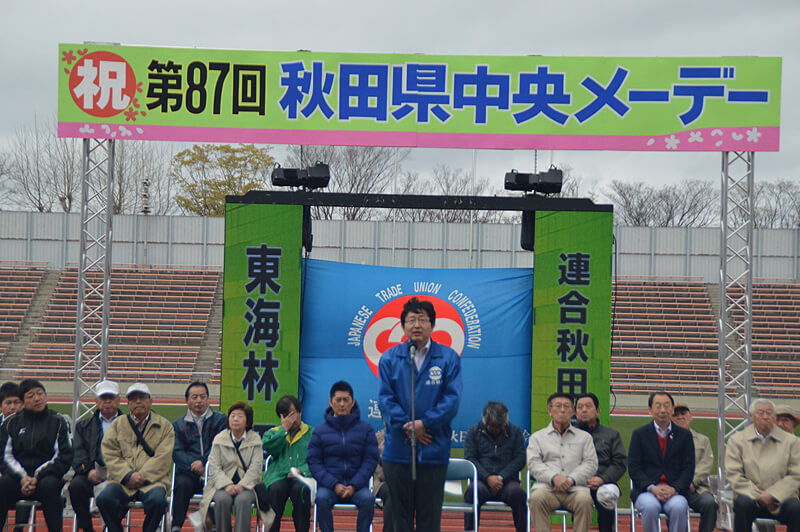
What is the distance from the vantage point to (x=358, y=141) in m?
7.99

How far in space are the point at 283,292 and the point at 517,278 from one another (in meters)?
2.34

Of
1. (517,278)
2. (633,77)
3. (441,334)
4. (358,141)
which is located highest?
(633,77)

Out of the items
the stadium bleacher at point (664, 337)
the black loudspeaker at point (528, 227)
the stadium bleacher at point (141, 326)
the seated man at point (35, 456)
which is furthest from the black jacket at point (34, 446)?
the stadium bleacher at point (664, 337)

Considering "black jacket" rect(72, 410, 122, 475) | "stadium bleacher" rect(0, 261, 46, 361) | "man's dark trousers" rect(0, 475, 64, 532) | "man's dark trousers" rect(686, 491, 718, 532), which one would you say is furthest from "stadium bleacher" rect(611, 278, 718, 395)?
"man's dark trousers" rect(0, 475, 64, 532)

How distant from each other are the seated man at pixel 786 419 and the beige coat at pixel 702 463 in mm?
638

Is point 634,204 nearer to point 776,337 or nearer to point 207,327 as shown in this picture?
point 776,337

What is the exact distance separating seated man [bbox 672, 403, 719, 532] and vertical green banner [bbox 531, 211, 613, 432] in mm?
1338

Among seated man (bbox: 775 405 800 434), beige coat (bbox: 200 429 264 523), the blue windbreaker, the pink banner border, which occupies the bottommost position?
beige coat (bbox: 200 429 264 523)

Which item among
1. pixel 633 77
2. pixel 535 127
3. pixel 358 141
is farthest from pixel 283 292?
pixel 633 77

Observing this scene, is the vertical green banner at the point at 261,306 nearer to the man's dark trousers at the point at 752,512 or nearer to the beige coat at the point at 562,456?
the beige coat at the point at 562,456

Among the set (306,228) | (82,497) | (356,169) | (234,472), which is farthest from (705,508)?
(356,169)

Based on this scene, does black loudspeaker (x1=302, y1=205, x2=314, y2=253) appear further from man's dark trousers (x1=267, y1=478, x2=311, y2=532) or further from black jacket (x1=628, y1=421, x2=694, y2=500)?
black jacket (x1=628, y1=421, x2=694, y2=500)

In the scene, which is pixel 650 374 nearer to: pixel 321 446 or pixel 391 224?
pixel 391 224

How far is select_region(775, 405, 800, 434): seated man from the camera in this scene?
6.81m
